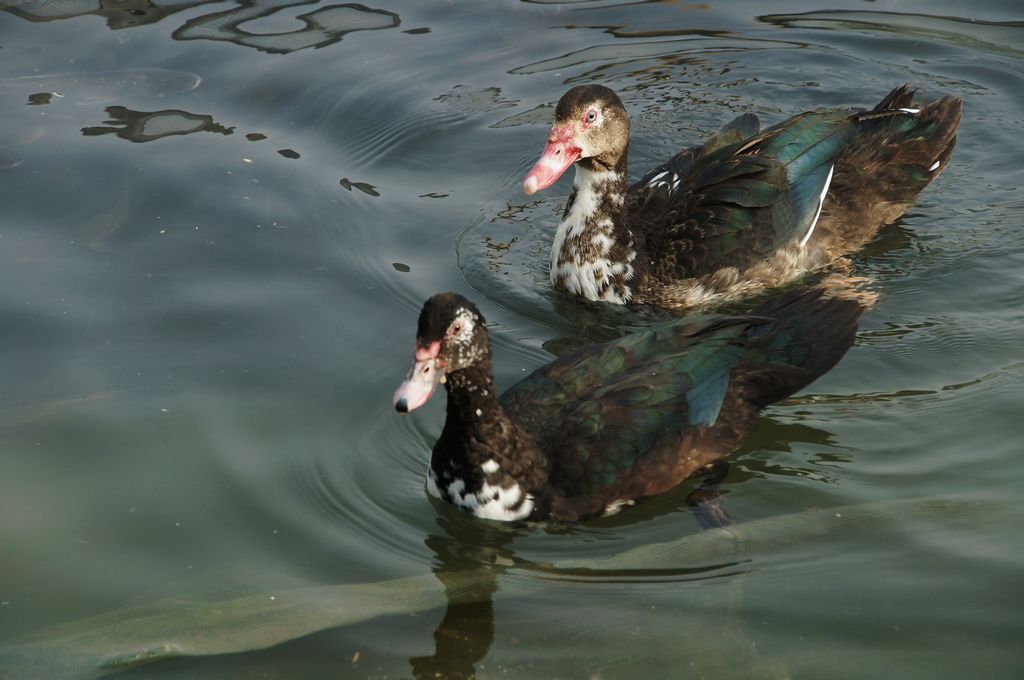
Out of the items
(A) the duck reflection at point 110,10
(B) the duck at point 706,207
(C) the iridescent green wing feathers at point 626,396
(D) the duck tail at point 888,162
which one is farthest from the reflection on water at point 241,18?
(C) the iridescent green wing feathers at point 626,396

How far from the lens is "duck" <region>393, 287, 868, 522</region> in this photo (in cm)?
581

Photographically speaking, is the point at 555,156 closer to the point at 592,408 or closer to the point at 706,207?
the point at 706,207

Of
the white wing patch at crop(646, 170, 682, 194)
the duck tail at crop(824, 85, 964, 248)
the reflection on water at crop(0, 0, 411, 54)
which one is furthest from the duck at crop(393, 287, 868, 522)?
the reflection on water at crop(0, 0, 411, 54)

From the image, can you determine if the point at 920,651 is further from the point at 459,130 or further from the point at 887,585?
the point at 459,130

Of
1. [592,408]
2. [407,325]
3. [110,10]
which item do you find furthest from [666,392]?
[110,10]

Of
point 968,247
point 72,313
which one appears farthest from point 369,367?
point 968,247

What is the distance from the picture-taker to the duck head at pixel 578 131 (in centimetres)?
775

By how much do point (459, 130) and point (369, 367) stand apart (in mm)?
3185

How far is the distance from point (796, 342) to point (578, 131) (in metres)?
2.00

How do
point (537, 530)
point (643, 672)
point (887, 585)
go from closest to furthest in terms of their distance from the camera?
point (643, 672), point (887, 585), point (537, 530)

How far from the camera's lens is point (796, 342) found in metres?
6.55

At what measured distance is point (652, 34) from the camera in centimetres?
1102

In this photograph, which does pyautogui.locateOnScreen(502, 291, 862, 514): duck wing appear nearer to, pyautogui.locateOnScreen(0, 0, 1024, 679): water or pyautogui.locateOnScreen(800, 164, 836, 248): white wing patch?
pyautogui.locateOnScreen(0, 0, 1024, 679): water

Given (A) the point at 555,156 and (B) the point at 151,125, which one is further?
(B) the point at 151,125
